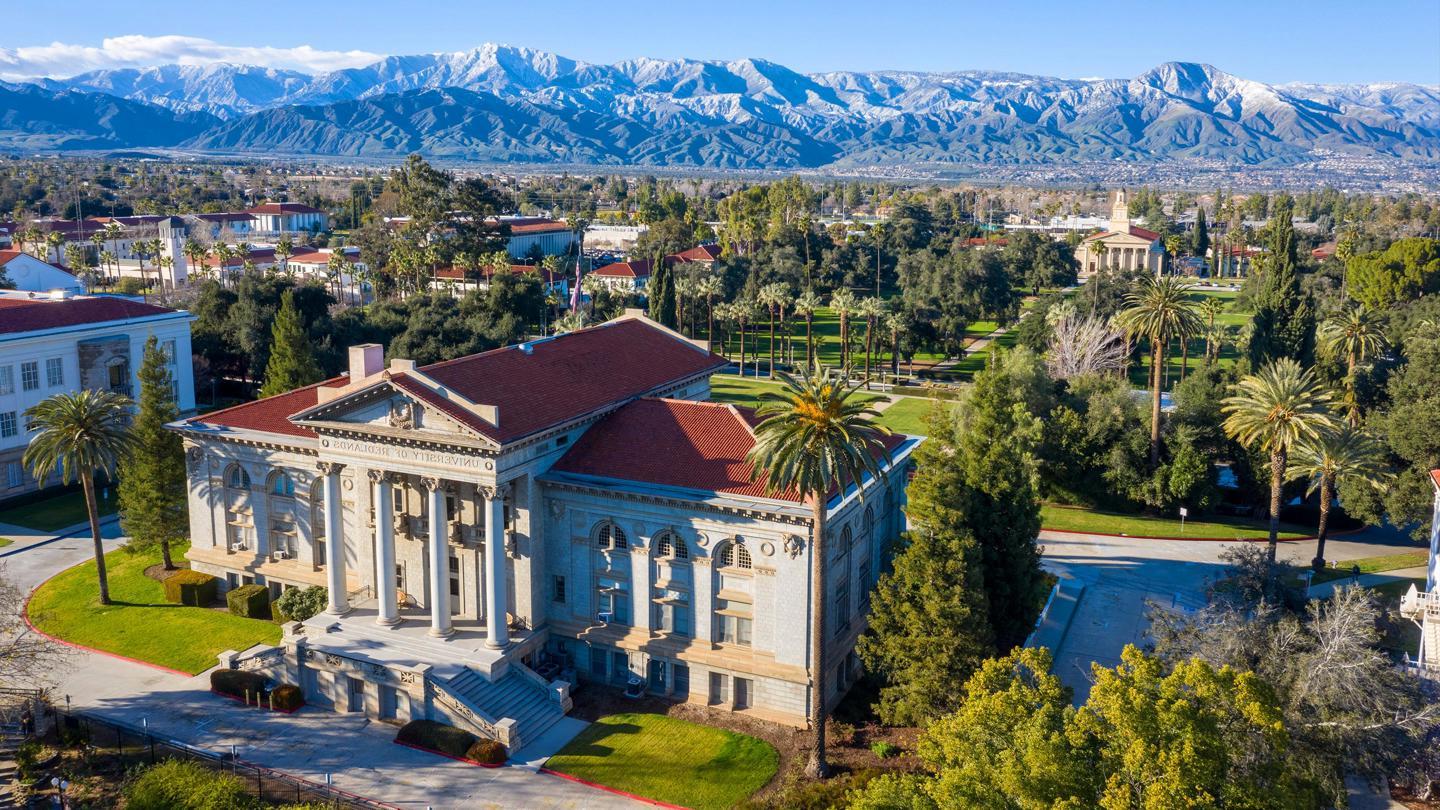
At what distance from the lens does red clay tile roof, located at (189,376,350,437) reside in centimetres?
5340

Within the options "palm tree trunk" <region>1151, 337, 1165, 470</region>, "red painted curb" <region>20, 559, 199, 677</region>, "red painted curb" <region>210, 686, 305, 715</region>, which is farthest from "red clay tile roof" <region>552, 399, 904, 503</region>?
"palm tree trunk" <region>1151, 337, 1165, 470</region>

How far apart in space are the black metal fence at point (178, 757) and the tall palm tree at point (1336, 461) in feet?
159

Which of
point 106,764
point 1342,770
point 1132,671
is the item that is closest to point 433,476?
point 106,764

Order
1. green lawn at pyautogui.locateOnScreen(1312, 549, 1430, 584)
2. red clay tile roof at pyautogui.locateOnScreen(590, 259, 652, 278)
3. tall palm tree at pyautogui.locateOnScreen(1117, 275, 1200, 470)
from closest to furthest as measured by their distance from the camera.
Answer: green lawn at pyautogui.locateOnScreen(1312, 549, 1430, 584), tall palm tree at pyautogui.locateOnScreen(1117, 275, 1200, 470), red clay tile roof at pyautogui.locateOnScreen(590, 259, 652, 278)

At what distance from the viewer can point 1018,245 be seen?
16288cm

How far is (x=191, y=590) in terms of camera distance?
A: 54.4 meters

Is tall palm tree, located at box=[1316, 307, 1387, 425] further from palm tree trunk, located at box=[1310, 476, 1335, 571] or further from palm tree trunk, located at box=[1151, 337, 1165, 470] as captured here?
palm tree trunk, located at box=[1310, 476, 1335, 571]

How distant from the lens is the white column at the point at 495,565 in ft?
144

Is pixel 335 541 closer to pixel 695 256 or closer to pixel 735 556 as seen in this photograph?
pixel 735 556

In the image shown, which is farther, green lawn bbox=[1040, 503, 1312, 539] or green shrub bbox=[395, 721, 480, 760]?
green lawn bbox=[1040, 503, 1312, 539]

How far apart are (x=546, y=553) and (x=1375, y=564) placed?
156ft

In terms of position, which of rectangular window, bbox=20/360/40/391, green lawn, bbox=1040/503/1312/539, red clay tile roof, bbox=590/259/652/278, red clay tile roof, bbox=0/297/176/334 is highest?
red clay tile roof, bbox=590/259/652/278

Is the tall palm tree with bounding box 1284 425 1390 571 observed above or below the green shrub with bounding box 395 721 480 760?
above

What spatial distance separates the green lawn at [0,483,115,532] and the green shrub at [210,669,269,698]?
Result: 2997cm
